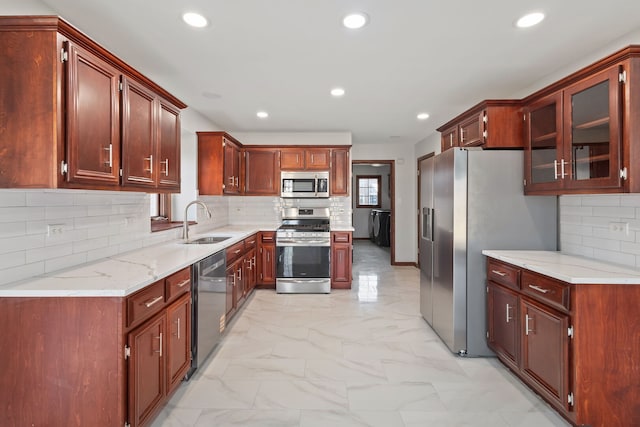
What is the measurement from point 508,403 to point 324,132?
14.1 feet

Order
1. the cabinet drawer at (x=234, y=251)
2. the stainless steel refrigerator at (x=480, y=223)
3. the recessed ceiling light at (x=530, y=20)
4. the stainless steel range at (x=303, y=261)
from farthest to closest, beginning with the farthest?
the stainless steel range at (x=303, y=261) → the cabinet drawer at (x=234, y=251) → the stainless steel refrigerator at (x=480, y=223) → the recessed ceiling light at (x=530, y=20)

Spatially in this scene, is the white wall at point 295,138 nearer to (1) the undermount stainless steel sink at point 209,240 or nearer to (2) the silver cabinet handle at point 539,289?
(1) the undermount stainless steel sink at point 209,240

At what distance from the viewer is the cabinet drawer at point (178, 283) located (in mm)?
2037

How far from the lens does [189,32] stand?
87.6 inches

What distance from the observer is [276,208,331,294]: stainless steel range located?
474 cm

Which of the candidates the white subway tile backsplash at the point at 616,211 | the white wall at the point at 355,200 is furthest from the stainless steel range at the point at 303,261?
the white wall at the point at 355,200

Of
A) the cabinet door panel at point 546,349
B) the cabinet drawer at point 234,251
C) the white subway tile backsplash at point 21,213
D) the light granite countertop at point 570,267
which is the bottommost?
the cabinet door panel at point 546,349

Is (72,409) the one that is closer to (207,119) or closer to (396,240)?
(207,119)

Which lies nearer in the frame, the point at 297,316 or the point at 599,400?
the point at 599,400

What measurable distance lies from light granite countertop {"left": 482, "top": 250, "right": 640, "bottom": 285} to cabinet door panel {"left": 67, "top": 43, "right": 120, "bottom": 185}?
2.69m

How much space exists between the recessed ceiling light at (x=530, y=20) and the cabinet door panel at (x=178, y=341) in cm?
282

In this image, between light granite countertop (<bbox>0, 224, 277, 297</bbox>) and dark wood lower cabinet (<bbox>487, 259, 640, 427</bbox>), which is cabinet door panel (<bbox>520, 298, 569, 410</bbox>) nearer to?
dark wood lower cabinet (<bbox>487, 259, 640, 427</bbox>)

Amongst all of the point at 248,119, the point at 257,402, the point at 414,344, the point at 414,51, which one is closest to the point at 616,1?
the point at 414,51

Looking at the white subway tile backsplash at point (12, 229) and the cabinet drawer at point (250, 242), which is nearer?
the white subway tile backsplash at point (12, 229)
